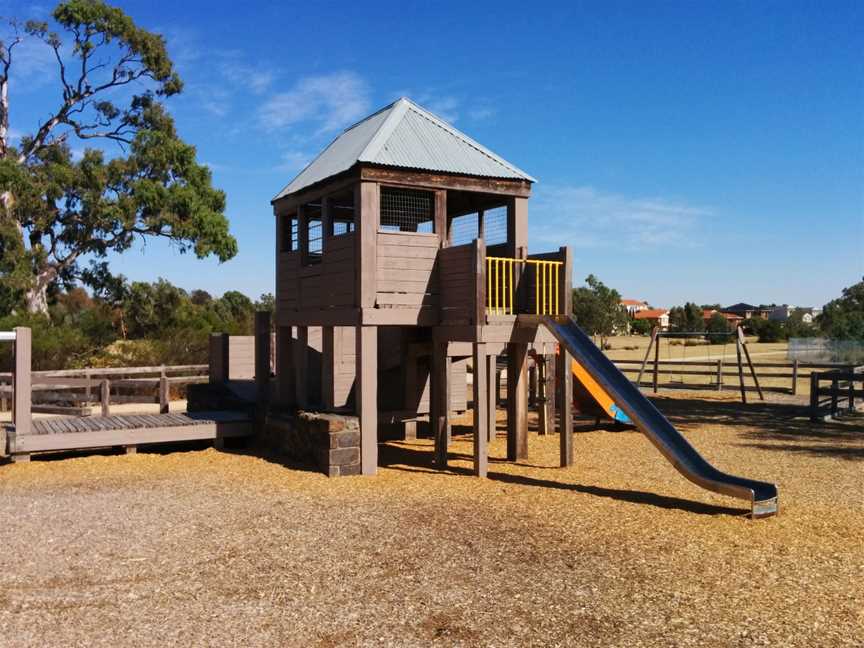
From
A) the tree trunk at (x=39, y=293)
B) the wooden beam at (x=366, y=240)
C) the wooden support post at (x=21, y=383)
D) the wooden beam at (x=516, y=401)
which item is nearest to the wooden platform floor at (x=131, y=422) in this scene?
the wooden support post at (x=21, y=383)

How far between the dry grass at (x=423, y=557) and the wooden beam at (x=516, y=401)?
1.83 ft

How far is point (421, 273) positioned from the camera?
1159cm

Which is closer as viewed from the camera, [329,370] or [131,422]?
[329,370]

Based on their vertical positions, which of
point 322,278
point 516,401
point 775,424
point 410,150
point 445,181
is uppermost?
point 410,150

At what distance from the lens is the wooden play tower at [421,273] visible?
1107cm

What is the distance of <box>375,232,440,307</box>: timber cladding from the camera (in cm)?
1129

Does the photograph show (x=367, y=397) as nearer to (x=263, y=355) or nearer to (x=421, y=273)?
(x=421, y=273)

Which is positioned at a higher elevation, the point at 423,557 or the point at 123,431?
the point at 123,431

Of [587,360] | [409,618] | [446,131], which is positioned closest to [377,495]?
[587,360]

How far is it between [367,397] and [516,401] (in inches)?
96.1

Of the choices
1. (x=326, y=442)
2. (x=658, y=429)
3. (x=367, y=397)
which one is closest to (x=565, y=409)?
(x=658, y=429)

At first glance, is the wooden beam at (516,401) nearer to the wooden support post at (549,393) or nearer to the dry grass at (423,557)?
the dry grass at (423,557)

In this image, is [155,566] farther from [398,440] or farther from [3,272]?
[3,272]

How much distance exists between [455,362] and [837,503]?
765 cm
